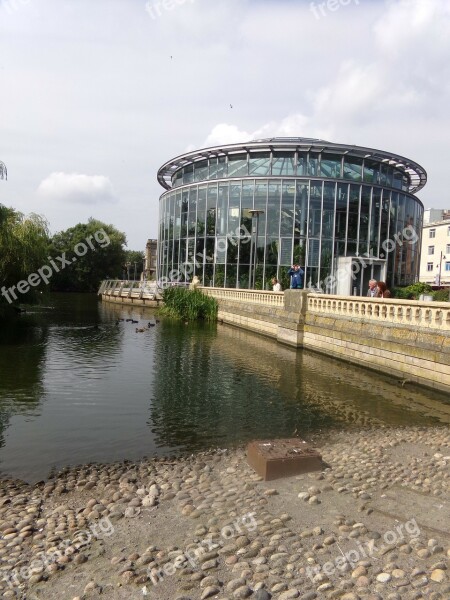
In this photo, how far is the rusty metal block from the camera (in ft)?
16.5

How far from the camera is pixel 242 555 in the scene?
3.57 meters

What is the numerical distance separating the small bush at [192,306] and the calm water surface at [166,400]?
10457 millimetres

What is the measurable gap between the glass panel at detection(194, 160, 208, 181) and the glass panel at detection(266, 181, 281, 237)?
19.2 feet

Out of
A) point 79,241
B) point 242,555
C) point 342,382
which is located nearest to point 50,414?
point 242,555

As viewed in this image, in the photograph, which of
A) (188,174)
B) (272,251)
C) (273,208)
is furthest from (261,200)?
(188,174)

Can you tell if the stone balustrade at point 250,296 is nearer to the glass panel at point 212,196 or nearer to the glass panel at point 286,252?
the glass panel at point 286,252

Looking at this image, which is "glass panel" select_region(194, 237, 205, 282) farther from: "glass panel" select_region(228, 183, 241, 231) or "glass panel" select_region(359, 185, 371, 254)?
"glass panel" select_region(359, 185, 371, 254)

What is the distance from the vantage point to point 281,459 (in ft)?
16.6

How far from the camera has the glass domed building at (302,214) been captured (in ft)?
104

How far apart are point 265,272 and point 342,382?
21543 mm

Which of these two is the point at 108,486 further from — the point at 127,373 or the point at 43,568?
A: the point at 127,373

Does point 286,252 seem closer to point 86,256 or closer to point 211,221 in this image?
point 211,221

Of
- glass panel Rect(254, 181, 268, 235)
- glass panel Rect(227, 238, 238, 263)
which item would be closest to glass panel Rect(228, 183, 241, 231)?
glass panel Rect(227, 238, 238, 263)

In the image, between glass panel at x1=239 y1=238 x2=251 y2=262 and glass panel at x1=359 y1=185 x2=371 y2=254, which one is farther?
glass panel at x1=239 y1=238 x2=251 y2=262
